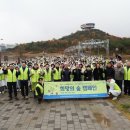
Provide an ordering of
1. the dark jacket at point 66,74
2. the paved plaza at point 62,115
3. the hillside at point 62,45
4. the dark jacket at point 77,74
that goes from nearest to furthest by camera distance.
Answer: the paved plaza at point 62,115, the dark jacket at point 66,74, the dark jacket at point 77,74, the hillside at point 62,45

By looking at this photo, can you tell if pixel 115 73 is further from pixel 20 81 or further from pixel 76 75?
pixel 20 81

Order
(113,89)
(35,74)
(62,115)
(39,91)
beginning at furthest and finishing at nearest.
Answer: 1. (35,74)
2. (113,89)
3. (39,91)
4. (62,115)

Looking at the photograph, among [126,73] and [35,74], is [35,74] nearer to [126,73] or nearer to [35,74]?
[35,74]

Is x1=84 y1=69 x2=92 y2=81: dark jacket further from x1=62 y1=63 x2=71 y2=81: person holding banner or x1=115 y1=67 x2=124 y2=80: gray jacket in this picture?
x1=115 y1=67 x2=124 y2=80: gray jacket

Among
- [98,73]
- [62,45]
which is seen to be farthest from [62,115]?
[62,45]

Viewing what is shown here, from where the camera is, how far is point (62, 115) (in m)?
10.5

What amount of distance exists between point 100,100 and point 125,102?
1.14 meters

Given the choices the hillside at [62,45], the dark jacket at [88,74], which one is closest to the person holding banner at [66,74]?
the dark jacket at [88,74]

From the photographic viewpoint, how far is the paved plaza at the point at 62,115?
30.1ft

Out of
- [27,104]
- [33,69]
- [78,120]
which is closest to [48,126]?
[78,120]

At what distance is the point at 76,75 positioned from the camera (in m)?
14.5

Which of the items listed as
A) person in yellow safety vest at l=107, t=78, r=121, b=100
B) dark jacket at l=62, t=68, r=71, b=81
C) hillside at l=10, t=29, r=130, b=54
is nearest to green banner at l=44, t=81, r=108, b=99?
person in yellow safety vest at l=107, t=78, r=121, b=100

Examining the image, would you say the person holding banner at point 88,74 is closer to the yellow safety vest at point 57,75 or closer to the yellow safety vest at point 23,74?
the yellow safety vest at point 57,75

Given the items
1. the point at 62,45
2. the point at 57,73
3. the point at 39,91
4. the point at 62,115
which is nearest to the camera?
the point at 62,115
